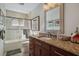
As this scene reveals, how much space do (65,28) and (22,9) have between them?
0.75 meters

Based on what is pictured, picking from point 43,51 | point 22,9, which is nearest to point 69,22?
point 43,51

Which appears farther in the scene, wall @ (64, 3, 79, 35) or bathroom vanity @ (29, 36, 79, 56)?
wall @ (64, 3, 79, 35)

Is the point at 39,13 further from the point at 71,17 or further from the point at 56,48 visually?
the point at 56,48

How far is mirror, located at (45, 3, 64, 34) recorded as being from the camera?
1671mm

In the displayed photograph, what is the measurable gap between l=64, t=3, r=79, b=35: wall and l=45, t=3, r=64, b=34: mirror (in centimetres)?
7

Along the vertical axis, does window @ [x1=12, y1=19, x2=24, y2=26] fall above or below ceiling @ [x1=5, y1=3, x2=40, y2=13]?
below

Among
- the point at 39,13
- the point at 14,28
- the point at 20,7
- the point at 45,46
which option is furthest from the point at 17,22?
the point at 45,46

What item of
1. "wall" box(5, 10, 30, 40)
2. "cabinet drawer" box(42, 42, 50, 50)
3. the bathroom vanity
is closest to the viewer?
the bathroom vanity

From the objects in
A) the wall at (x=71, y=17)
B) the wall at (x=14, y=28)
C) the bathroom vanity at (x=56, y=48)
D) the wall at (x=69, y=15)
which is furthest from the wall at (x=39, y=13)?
the wall at (x=71, y=17)

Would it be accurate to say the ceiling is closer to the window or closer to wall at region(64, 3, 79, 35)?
the window

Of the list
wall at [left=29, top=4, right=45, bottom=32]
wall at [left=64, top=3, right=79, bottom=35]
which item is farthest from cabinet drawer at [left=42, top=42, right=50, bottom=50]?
wall at [left=64, top=3, right=79, bottom=35]

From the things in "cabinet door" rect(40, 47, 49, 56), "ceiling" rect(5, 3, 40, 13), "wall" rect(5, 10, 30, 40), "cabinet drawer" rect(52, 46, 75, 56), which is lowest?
"cabinet door" rect(40, 47, 49, 56)

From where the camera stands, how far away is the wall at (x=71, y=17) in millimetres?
1479

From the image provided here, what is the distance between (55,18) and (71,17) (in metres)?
0.27
